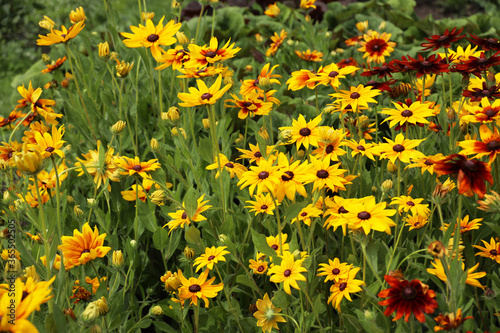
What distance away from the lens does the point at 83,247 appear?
47.1 inches

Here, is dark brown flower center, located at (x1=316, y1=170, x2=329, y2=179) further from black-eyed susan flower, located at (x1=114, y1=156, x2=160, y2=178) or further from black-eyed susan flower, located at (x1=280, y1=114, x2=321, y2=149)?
black-eyed susan flower, located at (x1=114, y1=156, x2=160, y2=178)

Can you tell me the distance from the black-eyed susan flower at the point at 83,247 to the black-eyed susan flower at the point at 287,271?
42cm

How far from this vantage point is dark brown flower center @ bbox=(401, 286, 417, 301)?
0.88 m

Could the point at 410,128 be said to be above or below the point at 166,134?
above

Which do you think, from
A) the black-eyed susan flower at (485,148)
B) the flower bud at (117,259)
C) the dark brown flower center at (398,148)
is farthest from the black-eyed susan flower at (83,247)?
the black-eyed susan flower at (485,148)

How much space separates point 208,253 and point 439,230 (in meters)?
0.66

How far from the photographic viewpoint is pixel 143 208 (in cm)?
151

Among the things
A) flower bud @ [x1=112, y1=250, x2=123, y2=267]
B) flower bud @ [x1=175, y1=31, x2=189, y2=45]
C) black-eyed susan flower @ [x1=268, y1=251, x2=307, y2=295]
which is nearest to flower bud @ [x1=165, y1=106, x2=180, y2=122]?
flower bud @ [x1=175, y1=31, x2=189, y2=45]

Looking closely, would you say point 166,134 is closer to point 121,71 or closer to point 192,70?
point 121,71

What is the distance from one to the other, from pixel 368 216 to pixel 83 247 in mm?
704

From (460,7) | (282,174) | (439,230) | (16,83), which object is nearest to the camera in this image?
(282,174)

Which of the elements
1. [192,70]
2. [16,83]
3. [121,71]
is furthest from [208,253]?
[16,83]

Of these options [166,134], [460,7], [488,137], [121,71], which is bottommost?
[460,7]

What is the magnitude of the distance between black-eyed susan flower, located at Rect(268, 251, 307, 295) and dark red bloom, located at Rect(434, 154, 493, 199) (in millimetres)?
361
